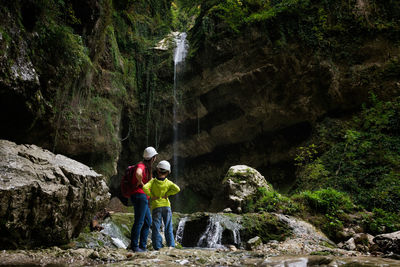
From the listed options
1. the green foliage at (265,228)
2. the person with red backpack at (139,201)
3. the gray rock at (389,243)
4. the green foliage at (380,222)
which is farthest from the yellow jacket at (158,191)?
the green foliage at (380,222)

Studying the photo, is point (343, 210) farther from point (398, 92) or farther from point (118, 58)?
point (118, 58)

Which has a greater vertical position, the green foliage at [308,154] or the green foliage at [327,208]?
the green foliage at [308,154]

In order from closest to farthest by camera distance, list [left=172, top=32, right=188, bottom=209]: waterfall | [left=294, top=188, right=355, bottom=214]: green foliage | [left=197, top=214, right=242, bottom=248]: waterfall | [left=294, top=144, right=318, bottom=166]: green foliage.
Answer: [left=197, top=214, right=242, bottom=248]: waterfall → [left=294, top=188, right=355, bottom=214]: green foliage → [left=294, top=144, right=318, bottom=166]: green foliage → [left=172, top=32, right=188, bottom=209]: waterfall

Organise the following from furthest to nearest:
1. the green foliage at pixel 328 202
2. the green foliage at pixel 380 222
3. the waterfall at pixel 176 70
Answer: the waterfall at pixel 176 70 < the green foliage at pixel 328 202 < the green foliage at pixel 380 222

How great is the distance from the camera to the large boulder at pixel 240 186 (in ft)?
26.5

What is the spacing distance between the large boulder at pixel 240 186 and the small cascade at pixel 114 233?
3.66 meters

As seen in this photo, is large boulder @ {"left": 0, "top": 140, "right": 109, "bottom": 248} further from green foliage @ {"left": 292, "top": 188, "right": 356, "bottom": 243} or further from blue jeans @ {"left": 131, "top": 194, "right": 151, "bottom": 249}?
green foliage @ {"left": 292, "top": 188, "right": 356, "bottom": 243}

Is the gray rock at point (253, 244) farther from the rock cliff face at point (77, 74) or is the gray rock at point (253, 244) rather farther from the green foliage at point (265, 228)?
the rock cliff face at point (77, 74)

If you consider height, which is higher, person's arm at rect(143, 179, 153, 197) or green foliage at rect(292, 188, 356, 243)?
person's arm at rect(143, 179, 153, 197)

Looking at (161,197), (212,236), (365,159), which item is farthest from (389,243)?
(365,159)

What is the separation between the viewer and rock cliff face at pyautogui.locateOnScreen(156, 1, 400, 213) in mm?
10578

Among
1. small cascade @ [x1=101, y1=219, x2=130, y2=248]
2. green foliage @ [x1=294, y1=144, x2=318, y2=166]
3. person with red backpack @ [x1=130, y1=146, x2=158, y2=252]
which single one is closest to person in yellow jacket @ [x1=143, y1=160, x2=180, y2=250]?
person with red backpack @ [x1=130, y1=146, x2=158, y2=252]

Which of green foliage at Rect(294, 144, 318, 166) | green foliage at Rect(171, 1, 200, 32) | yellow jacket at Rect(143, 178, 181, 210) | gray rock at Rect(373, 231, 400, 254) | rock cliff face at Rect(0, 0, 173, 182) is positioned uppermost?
green foliage at Rect(171, 1, 200, 32)

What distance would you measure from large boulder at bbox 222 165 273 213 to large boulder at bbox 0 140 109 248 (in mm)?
4679
